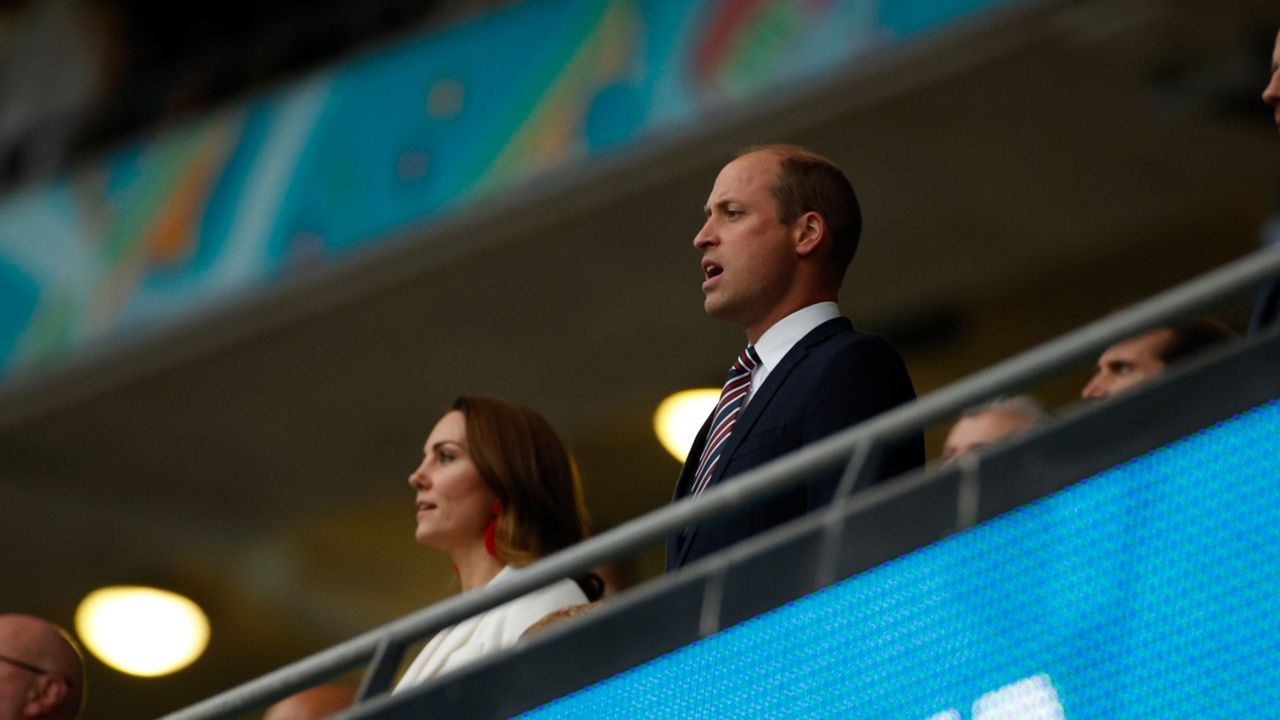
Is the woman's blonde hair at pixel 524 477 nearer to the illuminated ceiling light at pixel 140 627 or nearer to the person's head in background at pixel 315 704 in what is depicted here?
the person's head in background at pixel 315 704

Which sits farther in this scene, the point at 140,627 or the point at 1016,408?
the point at 140,627

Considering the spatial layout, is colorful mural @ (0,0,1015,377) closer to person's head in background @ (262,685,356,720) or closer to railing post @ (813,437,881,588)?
person's head in background @ (262,685,356,720)

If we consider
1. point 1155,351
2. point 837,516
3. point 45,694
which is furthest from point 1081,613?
point 45,694

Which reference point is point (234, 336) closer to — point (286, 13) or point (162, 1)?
point (286, 13)

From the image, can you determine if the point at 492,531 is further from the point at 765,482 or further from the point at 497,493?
the point at 765,482

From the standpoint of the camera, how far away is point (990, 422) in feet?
12.6

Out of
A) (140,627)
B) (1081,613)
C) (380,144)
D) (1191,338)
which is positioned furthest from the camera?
(140,627)

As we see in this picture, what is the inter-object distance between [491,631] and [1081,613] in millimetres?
1394

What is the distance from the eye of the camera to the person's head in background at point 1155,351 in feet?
11.5

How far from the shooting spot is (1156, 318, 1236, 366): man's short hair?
11.5 ft

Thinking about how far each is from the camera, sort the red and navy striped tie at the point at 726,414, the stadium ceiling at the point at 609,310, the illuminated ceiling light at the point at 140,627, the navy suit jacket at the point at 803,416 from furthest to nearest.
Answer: the illuminated ceiling light at the point at 140,627 → the stadium ceiling at the point at 609,310 → the red and navy striped tie at the point at 726,414 → the navy suit jacket at the point at 803,416

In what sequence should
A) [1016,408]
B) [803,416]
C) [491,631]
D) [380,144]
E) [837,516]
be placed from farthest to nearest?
1. [380,144]
2. [1016,408]
3. [491,631]
4. [803,416]
5. [837,516]

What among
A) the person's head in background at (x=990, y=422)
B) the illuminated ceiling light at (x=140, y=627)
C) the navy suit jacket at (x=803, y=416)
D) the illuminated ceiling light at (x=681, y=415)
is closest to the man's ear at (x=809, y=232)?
the navy suit jacket at (x=803, y=416)

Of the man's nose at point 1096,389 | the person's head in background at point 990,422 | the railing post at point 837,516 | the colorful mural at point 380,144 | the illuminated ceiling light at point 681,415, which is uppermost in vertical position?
the colorful mural at point 380,144
